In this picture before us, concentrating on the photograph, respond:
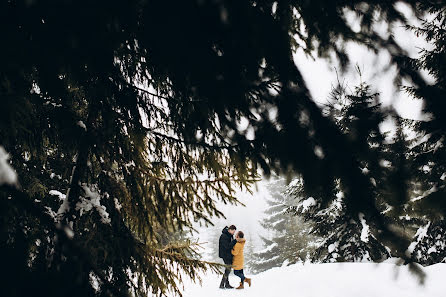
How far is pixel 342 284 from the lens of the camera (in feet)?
22.2

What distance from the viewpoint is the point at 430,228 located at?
10.2m

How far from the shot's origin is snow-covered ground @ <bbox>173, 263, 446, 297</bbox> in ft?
18.9

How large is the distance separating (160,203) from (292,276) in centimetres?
689

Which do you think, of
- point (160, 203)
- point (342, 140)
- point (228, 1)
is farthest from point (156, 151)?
point (342, 140)

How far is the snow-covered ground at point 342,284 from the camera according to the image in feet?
18.9

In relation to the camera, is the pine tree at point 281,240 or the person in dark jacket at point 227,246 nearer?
the person in dark jacket at point 227,246

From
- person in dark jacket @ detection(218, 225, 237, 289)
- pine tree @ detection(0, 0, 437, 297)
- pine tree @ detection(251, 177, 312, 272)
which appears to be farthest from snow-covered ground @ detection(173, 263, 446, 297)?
pine tree @ detection(251, 177, 312, 272)

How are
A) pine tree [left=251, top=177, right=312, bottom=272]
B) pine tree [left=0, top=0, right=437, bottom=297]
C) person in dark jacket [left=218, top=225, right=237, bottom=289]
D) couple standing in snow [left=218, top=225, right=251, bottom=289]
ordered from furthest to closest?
pine tree [left=251, top=177, right=312, bottom=272] → person in dark jacket [left=218, top=225, right=237, bottom=289] → couple standing in snow [left=218, top=225, right=251, bottom=289] → pine tree [left=0, top=0, right=437, bottom=297]

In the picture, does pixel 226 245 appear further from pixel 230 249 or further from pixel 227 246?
pixel 230 249

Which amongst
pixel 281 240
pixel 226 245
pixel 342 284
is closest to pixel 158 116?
pixel 342 284

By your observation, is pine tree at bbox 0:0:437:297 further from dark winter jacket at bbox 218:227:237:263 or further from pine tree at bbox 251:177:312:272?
pine tree at bbox 251:177:312:272

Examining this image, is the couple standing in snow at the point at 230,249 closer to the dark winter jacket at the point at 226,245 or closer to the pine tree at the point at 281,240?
the dark winter jacket at the point at 226,245

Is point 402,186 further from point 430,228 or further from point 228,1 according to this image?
point 430,228

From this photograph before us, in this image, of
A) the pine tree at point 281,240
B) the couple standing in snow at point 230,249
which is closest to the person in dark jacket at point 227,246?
the couple standing in snow at point 230,249
